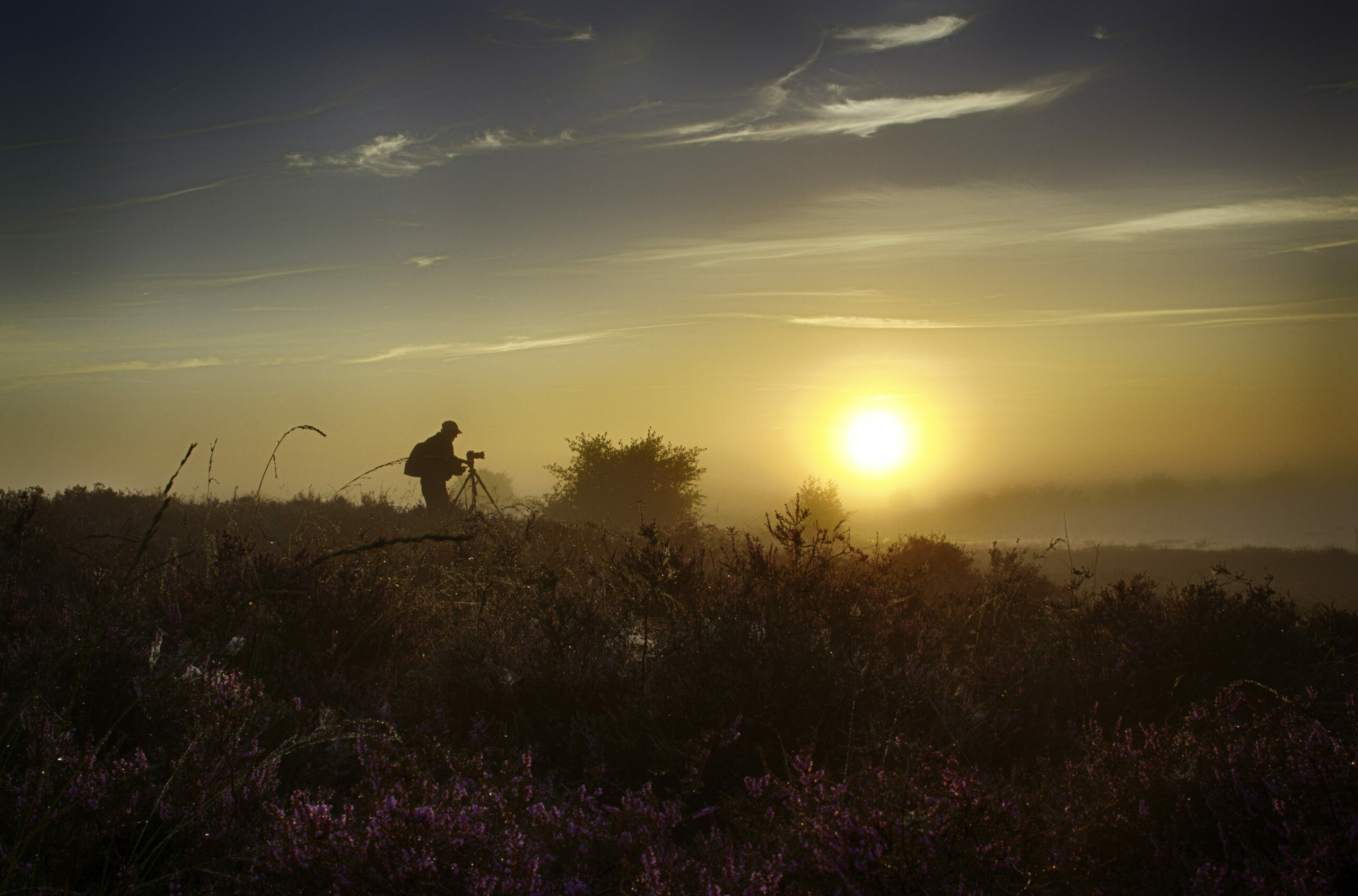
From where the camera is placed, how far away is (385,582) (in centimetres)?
579

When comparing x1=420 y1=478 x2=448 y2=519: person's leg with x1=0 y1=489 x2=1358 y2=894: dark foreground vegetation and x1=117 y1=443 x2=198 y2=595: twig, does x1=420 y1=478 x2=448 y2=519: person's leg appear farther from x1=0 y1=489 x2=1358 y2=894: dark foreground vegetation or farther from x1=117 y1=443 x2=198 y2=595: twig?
x1=117 y1=443 x2=198 y2=595: twig

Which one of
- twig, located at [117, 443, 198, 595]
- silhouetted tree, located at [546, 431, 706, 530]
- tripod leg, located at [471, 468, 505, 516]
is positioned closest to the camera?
twig, located at [117, 443, 198, 595]

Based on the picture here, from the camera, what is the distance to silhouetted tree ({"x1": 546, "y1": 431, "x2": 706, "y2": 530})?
22.0 metres

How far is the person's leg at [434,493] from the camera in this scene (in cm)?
1652

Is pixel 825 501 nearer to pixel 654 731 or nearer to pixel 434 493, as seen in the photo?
pixel 434 493

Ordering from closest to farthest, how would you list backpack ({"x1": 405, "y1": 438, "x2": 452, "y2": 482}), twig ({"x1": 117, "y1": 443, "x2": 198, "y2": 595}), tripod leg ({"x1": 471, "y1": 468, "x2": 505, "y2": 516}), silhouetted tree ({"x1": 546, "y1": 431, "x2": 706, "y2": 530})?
twig ({"x1": 117, "y1": 443, "x2": 198, "y2": 595}) < tripod leg ({"x1": 471, "y1": 468, "x2": 505, "y2": 516}) < backpack ({"x1": 405, "y1": 438, "x2": 452, "y2": 482}) < silhouetted tree ({"x1": 546, "y1": 431, "x2": 706, "y2": 530})

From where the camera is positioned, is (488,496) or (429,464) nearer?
(488,496)

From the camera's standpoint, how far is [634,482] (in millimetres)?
22031

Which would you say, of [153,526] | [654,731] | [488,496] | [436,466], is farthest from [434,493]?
[153,526]

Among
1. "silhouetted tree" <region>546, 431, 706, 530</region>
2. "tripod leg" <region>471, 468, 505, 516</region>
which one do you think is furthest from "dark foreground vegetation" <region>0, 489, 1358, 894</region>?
"silhouetted tree" <region>546, 431, 706, 530</region>

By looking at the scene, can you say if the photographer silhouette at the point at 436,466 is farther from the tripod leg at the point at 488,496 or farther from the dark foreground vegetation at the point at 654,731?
the dark foreground vegetation at the point at 654,731

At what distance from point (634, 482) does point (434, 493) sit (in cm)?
654

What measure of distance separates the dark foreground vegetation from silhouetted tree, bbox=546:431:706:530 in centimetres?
1459

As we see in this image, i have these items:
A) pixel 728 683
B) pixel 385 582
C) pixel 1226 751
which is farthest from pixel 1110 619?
pixel 385 582
